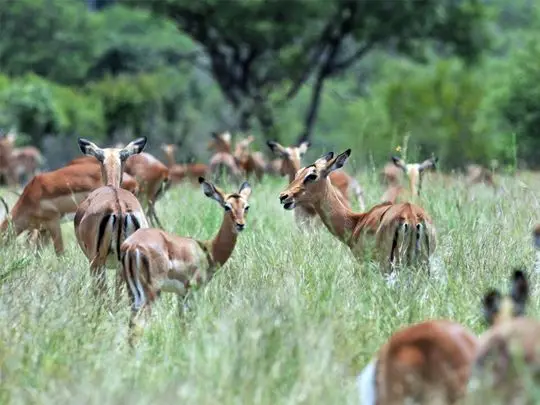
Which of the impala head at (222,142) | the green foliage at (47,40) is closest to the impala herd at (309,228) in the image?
the impala head at (222,142)

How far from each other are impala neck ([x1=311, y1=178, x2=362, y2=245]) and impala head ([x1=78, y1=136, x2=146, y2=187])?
6.24 ft

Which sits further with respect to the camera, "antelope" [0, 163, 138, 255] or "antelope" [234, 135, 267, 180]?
"antelope" [234, 135, 267, 180]

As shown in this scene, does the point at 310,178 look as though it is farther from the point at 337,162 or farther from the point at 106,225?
the point at 106,225

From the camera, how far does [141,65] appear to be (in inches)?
1961

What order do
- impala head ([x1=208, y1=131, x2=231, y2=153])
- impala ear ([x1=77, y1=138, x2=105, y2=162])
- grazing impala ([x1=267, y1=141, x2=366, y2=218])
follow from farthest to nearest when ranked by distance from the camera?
1. impala head ([x1=208, y1=131, x2=231, y2=153])
2. grazing impala ([x1=267, y1=141, x2=366, y2=218])
3. impala ear ([x1=77, y1=138, x2=105, y2=162])

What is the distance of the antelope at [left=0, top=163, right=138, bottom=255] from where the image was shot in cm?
1226

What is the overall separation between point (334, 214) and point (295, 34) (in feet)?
86.5

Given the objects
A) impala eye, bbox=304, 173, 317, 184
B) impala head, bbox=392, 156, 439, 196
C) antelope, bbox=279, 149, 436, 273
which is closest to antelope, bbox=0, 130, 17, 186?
impala head, bbox=392, 156, 439, 196

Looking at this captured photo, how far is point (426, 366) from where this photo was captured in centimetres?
519

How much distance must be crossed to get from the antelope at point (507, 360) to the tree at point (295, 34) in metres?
29.0

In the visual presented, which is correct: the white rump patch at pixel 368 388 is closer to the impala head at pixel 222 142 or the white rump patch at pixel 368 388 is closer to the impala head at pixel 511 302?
the impala head at pixel 511 302

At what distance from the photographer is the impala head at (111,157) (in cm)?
1108

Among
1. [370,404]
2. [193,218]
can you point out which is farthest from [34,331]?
[193,218]

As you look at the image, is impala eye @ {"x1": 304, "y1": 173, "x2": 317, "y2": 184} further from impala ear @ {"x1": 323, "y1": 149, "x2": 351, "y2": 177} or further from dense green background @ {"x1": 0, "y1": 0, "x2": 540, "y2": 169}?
dense green background @ {"x1": 0, "y1": 0, "x2": 540, "y2": 169}
